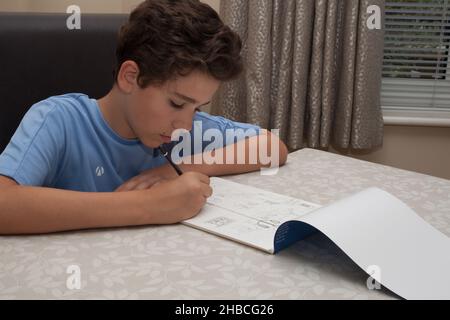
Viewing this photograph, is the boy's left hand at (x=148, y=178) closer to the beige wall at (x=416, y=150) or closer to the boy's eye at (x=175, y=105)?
the boy's eye at (x=175, y=105)

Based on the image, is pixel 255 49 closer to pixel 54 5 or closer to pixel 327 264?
pixel 54 5

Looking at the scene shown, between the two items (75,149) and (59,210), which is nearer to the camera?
(59,210)

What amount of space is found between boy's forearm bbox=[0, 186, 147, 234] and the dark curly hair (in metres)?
0.25

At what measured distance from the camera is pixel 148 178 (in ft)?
3.04

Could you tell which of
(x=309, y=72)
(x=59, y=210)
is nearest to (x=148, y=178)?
(x=59, y=210)

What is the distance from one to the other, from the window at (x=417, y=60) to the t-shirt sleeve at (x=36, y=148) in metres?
1.60

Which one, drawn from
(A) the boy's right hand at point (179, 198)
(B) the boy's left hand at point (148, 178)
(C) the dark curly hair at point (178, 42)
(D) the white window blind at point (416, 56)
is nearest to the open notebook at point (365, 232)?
(A) the boy's right hand at point (179, 198)

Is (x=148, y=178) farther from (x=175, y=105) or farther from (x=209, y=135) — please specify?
(x=209, y=135)

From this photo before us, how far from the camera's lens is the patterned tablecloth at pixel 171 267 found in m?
0.59

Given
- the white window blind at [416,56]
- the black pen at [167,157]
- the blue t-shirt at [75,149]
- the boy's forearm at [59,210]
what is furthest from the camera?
the white window blind at [416,56]

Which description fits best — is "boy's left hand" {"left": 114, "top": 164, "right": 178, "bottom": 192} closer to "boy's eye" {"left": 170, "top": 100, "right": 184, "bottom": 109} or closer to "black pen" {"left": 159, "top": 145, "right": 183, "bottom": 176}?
"black pen" {"left": 159, "top": 145, "right": 183, "bottom": 176}

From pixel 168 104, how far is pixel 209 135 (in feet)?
0.81
